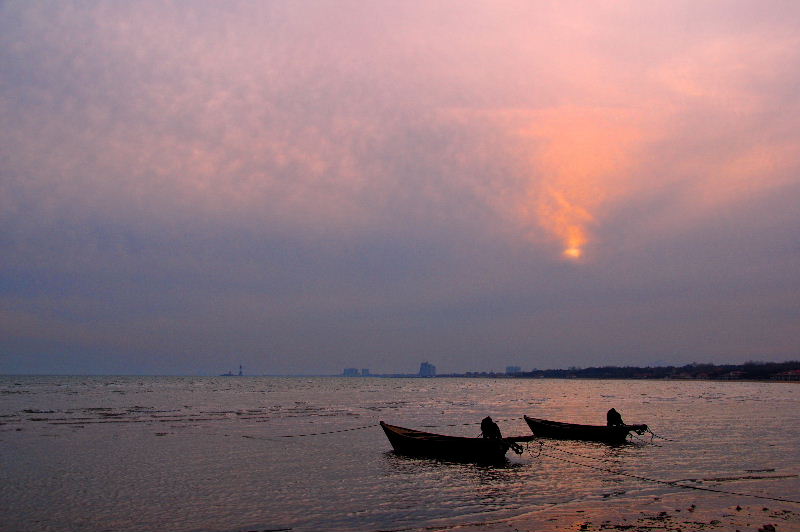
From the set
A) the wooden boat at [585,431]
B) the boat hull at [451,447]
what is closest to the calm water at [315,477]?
the boat hull at [451,447]

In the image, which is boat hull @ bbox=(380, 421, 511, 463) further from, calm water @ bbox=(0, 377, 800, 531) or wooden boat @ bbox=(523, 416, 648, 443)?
wooden boat @ bbox=(523, 416, 648, 443)

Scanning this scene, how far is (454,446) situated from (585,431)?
12.2 metres

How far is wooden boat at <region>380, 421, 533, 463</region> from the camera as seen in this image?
27812mm

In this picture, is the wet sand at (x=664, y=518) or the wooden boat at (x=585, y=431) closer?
the wet sand at (x=664, y=518)

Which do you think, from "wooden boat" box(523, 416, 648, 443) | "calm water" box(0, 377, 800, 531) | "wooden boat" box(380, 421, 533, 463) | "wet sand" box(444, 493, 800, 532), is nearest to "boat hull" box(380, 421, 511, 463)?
"wooden boat" box(380, 421, 533, 463)

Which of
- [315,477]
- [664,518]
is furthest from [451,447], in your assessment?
[664,518]

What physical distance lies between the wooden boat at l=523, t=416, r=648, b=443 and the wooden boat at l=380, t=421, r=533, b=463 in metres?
8.11

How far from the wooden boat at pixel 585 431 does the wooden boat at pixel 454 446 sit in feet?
26.6

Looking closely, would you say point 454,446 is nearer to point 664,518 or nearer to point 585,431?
point 585,431

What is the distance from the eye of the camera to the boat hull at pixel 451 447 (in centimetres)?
Result: 2780

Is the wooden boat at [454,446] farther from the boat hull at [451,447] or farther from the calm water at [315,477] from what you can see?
Result: the calm water at [315,477]

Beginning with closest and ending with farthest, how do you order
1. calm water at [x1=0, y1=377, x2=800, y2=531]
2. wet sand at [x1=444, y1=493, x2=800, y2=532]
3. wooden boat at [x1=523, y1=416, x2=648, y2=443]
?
wet sand at [x1=444, y1=493, x2=800, y2=532] < calm water at [x1=0, y1=377, x2=800, y2=531] < wooden boat at [x1=523, y1=416, x2=648, y2=443]

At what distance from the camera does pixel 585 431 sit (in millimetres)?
37094

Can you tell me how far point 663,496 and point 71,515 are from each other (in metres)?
19.4
